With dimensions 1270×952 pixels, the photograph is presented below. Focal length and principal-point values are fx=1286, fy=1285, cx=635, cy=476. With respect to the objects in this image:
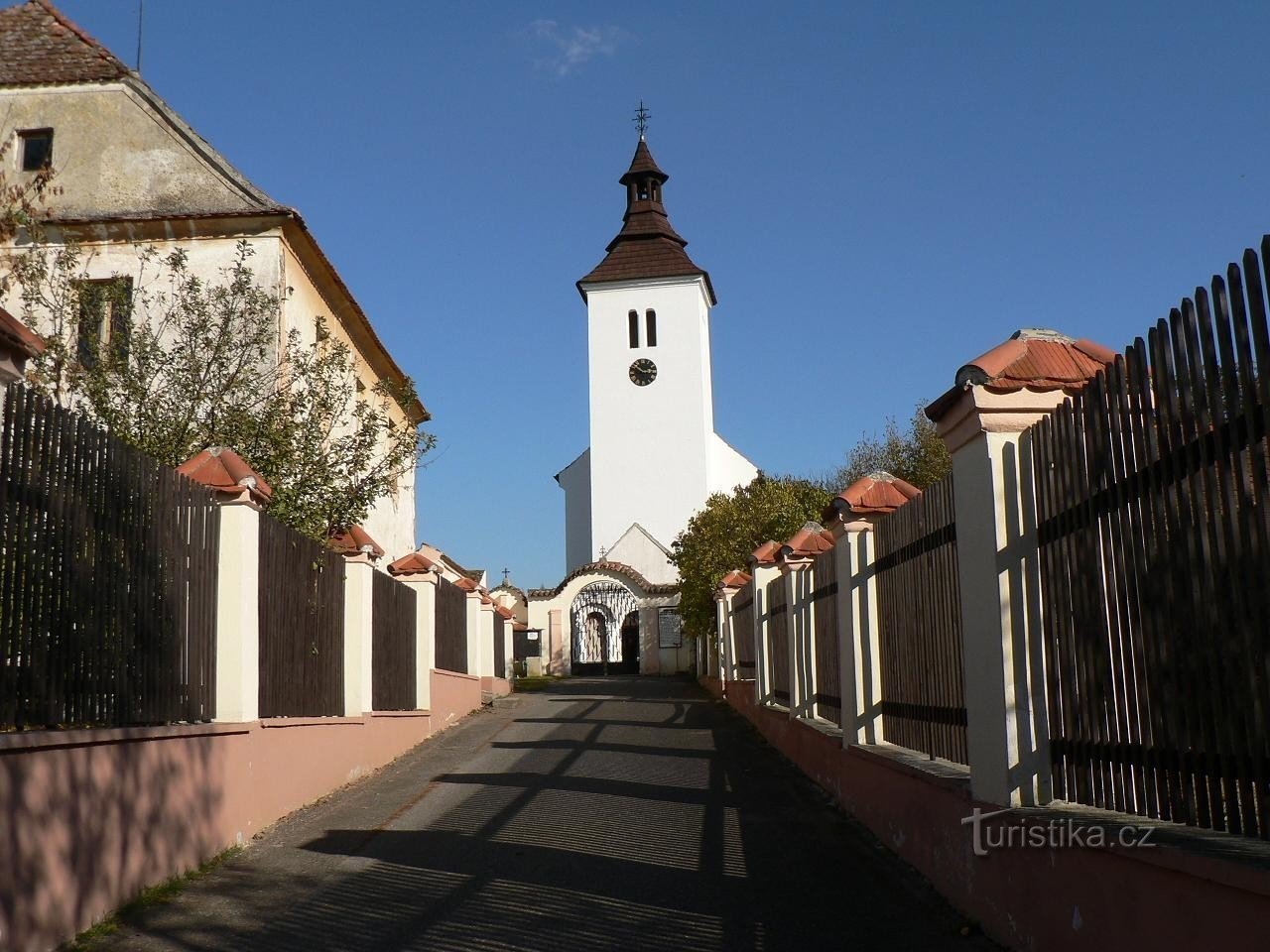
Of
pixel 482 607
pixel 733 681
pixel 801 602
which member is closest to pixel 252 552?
pixel 801 602

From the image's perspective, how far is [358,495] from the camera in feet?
49.2

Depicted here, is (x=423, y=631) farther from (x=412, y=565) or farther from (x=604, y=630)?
(x=604, y=630)

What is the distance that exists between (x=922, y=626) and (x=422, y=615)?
11.2 m

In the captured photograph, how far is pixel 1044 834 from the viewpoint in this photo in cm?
500

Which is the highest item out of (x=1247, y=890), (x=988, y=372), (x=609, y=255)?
(x=609, y=255)

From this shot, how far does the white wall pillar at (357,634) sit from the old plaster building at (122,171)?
205 inches

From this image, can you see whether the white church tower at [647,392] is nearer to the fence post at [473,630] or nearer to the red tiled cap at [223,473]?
the fence post at [473,630]

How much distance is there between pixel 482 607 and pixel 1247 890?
23.8m

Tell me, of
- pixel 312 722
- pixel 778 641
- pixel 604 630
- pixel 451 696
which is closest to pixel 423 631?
pixel 451 696

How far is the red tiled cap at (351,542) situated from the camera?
13266mm

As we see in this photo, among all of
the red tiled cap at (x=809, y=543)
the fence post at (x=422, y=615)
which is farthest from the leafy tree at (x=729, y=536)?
the red tiled cap at (x=809, y=543)

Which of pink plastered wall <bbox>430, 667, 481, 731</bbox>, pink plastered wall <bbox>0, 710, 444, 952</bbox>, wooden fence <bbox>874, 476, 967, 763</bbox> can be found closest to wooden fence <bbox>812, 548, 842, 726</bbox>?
wooden fence <bbox>874, 476, 967, 763</bbox>

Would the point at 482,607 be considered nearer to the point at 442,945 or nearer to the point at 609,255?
the point at 442,945

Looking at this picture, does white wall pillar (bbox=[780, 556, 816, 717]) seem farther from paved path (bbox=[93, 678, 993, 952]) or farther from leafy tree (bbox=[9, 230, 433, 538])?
leafy tree (bbox=[9, 230, 433, 538])
